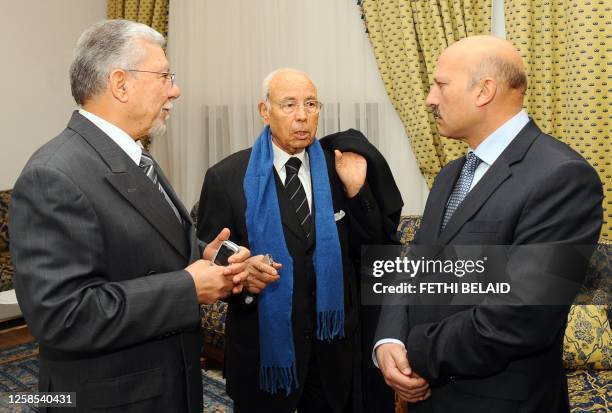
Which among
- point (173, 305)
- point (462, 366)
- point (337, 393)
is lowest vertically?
point (337, 393)

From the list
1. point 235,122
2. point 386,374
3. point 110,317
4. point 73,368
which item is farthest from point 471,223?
point 235,122

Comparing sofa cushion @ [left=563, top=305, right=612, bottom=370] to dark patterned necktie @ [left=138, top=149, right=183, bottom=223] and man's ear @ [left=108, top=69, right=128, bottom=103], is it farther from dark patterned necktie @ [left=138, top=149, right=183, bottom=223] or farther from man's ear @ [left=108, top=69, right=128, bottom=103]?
man's ear @ [left=108, top=69, right=128, bottom=103]

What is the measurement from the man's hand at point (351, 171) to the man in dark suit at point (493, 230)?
0.63m

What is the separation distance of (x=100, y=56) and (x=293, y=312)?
1151 millimetres

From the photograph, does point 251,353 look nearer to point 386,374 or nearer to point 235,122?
point 386,374

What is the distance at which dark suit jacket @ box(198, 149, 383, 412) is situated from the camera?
83.7 inches

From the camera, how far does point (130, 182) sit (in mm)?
1458

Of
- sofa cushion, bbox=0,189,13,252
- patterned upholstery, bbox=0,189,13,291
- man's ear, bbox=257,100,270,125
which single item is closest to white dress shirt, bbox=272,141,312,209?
man's ear, bbox=257,100,270,125

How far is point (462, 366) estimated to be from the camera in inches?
55.4

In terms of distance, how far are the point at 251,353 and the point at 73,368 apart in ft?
2.79

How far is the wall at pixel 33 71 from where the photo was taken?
16.5ft

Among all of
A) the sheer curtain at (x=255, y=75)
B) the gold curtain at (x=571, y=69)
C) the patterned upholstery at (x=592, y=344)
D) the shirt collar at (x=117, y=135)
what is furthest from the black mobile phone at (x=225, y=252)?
the sheer curtain at (x=255, y=75)

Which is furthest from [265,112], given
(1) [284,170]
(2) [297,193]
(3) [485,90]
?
(3) [485,90]

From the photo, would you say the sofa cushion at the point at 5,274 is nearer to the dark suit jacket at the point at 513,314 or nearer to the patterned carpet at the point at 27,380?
the patterned carpet at the point at 27,380
